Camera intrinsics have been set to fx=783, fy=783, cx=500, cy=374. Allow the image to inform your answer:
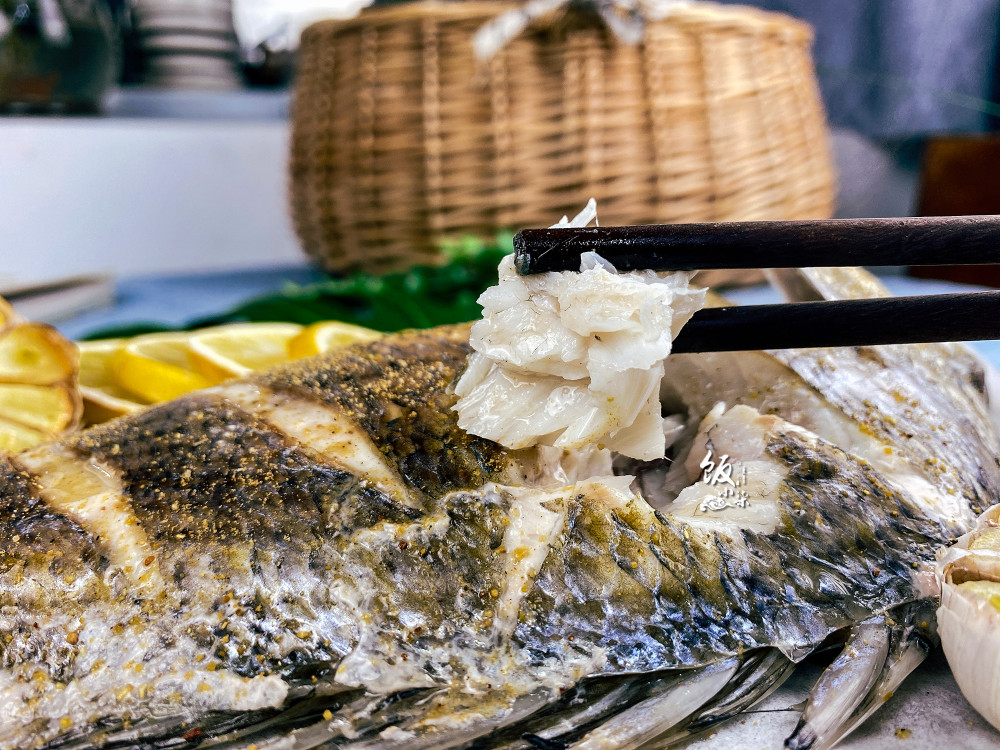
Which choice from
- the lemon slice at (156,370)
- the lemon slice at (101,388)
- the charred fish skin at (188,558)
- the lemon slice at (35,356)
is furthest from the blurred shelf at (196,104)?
the charred fish skin at (188,558)

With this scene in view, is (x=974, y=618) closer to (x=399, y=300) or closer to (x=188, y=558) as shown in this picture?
(x=188, y=558)

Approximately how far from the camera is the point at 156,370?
4.58ft

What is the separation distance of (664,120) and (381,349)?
1776 mm

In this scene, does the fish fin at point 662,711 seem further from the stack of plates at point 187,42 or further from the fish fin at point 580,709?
the stack of plates at point 187,42

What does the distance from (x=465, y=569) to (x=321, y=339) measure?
876mm

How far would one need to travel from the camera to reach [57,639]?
23.8 inches

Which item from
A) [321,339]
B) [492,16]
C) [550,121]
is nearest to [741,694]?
[321,339]

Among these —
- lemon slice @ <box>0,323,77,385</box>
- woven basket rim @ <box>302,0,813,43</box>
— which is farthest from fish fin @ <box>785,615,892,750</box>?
woven basket rim @ <box>302,0,813,43</box>

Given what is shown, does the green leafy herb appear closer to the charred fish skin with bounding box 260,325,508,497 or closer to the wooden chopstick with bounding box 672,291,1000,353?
the charred fish skin with bounding box 260,325,508,497

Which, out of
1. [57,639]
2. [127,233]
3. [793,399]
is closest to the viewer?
[57,639]

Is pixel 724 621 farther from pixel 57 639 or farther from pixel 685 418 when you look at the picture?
pixel 57 639

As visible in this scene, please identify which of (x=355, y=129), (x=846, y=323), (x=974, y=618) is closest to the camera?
(x=974, y=618)

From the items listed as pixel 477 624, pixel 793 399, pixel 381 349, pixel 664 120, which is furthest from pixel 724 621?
pixel 664 120

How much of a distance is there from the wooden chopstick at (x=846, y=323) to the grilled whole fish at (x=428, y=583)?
11cm
